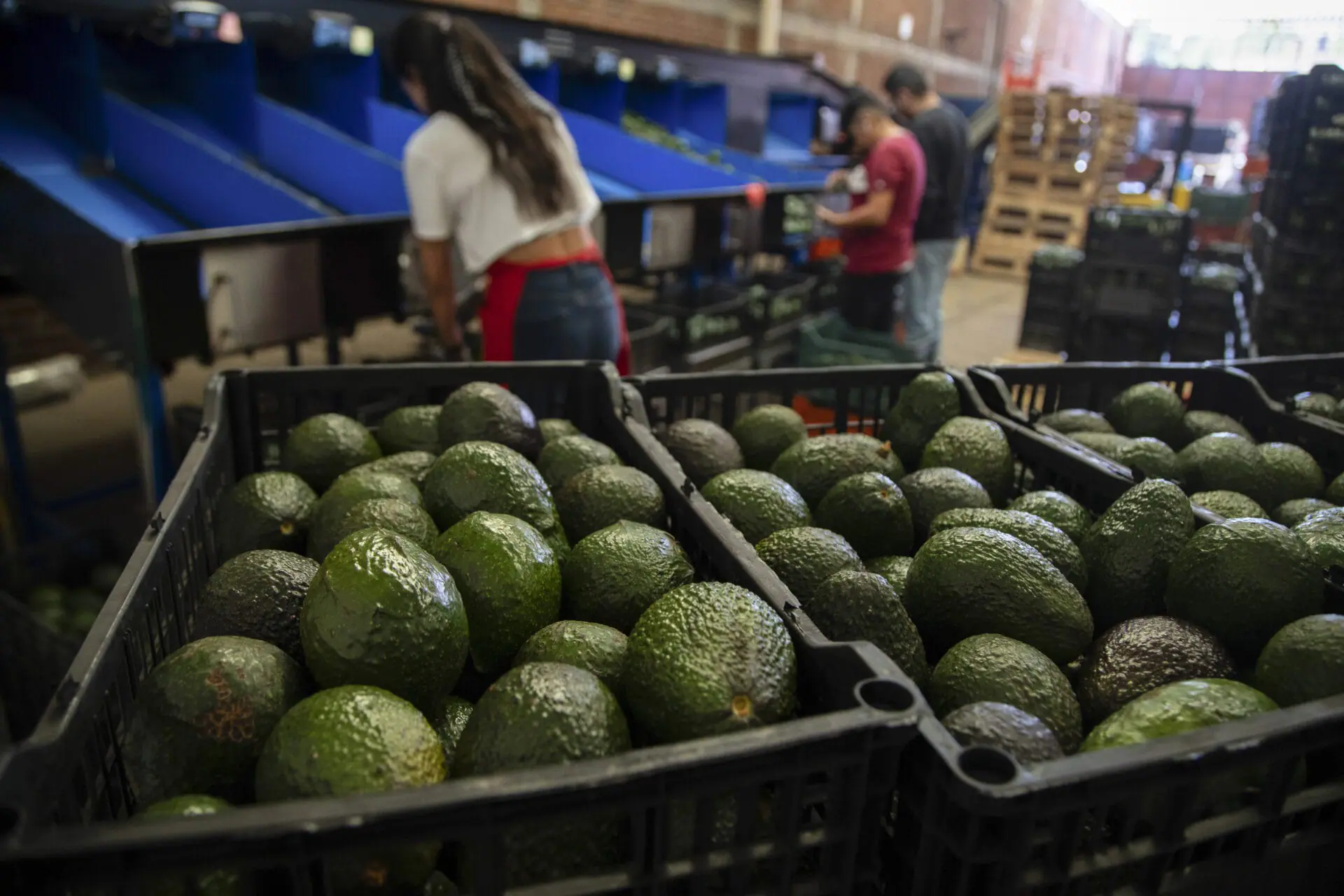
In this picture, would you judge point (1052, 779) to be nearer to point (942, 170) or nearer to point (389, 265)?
point (389, 265)

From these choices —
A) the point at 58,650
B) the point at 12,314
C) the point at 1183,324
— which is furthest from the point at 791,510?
the point at 12,314

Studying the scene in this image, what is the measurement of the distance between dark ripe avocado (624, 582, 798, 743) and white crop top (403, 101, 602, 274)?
197 cm

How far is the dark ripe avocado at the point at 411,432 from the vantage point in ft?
5.55

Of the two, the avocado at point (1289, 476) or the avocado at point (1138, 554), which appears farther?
the avocado at point (1289, 476)

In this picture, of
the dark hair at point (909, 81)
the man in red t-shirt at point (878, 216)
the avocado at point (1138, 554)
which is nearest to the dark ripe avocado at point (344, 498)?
the avocado at point (1138, 554)

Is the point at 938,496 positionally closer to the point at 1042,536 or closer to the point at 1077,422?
the point at 1042,536

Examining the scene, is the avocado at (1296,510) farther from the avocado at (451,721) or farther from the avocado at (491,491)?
the avocado at (451,721)

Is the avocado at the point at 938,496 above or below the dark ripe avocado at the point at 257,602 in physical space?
above

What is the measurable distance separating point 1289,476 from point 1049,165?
8587mm

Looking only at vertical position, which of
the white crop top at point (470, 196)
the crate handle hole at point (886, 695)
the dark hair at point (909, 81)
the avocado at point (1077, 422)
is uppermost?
the dark hair at point (909, 81)

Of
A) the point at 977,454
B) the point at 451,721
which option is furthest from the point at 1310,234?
the point at 451,721

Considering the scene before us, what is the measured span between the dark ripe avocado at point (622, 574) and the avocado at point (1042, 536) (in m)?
0.41

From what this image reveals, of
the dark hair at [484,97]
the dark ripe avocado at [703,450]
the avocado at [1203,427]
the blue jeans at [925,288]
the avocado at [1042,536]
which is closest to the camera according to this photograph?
the avocado at [1042,536]

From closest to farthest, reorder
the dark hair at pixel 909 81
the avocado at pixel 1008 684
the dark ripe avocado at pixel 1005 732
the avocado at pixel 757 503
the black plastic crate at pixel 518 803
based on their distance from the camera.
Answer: the black plastic crate at pixel 518 803 → the dark ripe avocado at pixel 1005 732 → the avocado at pixel 1008 684 → the avocado at pixel 757 503 → the dark hair at pixel 909 81
